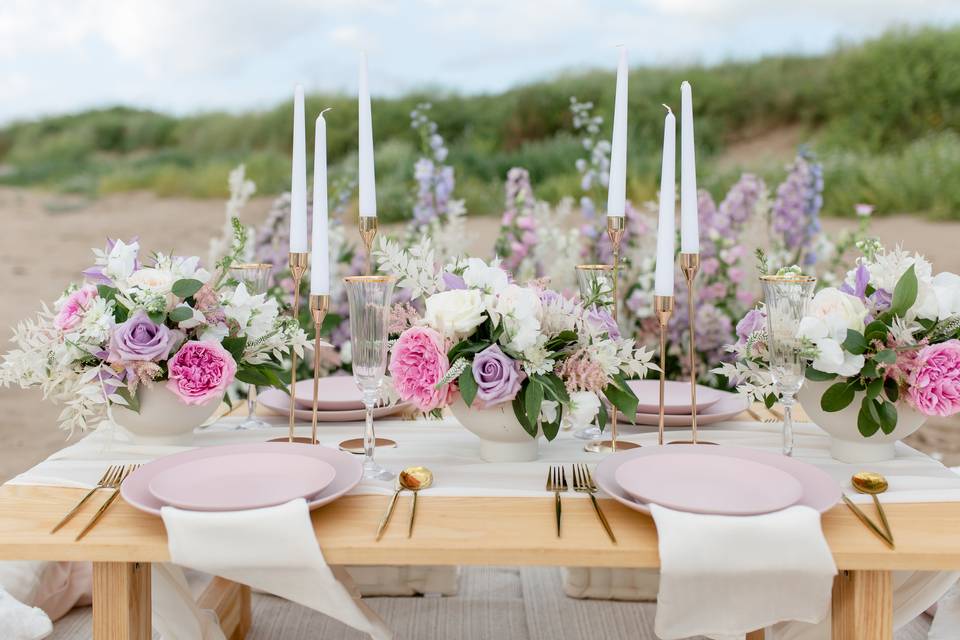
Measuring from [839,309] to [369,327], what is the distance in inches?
26.5

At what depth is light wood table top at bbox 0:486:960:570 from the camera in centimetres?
96

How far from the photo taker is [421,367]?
1194 mm

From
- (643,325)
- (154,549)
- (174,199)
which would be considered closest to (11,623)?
(154,549)

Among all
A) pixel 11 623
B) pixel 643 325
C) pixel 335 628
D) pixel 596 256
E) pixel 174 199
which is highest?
pixel 174 199

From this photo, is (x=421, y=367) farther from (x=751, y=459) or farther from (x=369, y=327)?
(x=751, y=459)

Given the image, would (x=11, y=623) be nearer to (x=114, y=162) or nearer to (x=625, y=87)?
(x=625, y=87)

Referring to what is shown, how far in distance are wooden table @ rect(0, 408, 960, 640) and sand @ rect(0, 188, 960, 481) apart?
5484 millimetres

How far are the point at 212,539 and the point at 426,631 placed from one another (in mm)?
1183

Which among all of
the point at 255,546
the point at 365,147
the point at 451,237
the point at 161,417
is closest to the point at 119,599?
the point at 255,546

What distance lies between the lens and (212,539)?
969 mm

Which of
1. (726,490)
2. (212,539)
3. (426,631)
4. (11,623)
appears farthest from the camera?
(426,631)

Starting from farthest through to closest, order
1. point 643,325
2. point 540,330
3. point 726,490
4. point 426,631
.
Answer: point 643,325, point 426,631, point 540,330, point 726,490

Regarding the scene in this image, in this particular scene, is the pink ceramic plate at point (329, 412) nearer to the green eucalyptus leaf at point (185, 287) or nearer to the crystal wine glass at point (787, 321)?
the green eucalyptus leaf at point (185, 287)

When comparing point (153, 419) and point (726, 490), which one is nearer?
point (726, 490)
